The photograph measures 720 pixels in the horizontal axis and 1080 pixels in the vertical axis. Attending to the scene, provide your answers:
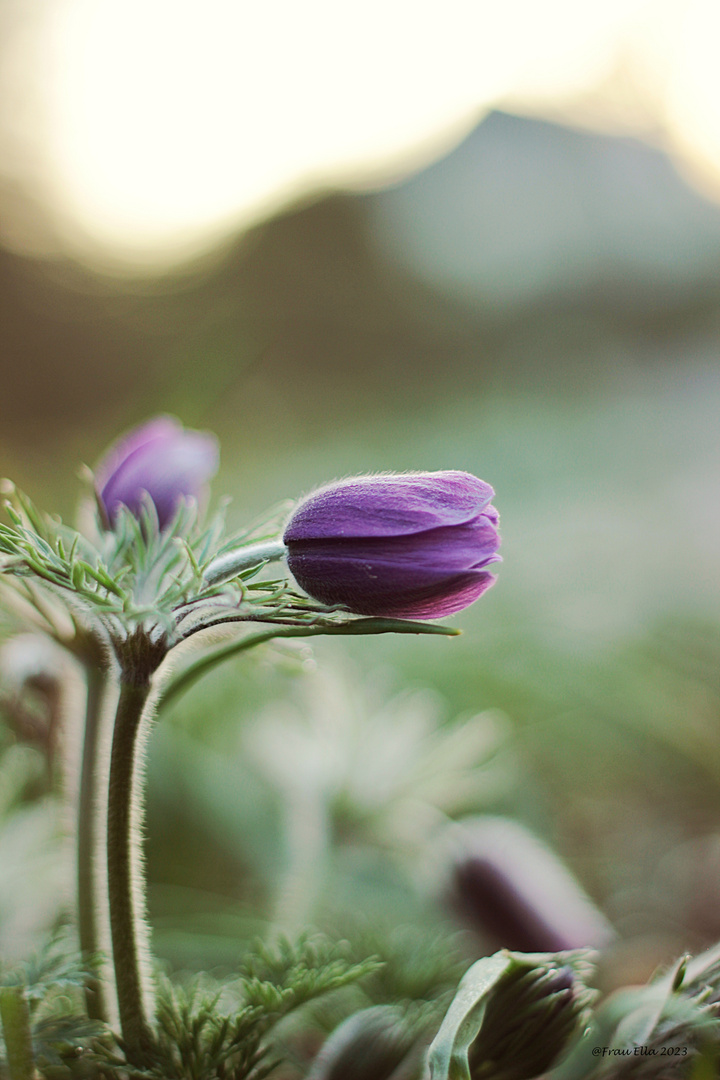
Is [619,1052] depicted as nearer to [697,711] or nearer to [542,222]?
[697,711]

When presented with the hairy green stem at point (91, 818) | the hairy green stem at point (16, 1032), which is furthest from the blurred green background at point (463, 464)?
the hairy green stem at point (16, 1032)

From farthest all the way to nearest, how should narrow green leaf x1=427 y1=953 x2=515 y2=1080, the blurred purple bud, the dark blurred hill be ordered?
the dark blurred hill, the blurred purple bud, narrow green leaf x1=427 y1=953 x2=515 y2=1080

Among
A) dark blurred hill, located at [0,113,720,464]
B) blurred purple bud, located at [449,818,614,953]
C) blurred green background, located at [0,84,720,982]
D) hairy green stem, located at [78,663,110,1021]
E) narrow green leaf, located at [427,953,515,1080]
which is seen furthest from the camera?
dark blurred hill, located at [0,113,720,464]

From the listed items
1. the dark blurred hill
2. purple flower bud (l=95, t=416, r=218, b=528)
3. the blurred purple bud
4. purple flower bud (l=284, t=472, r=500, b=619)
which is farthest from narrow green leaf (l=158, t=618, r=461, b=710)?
the dark blurred hill

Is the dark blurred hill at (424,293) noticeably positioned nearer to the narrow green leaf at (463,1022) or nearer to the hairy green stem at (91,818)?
the hairy green stem at (91,818)

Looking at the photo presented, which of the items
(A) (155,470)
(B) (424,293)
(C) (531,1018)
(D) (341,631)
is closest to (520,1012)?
(C) (531,1018)

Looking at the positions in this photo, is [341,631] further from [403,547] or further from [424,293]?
[424,293]

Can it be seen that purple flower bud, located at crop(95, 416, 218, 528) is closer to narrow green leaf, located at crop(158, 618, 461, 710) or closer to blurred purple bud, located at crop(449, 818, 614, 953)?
narrow green leaf, located at crop(158, 618, 461, 710)
